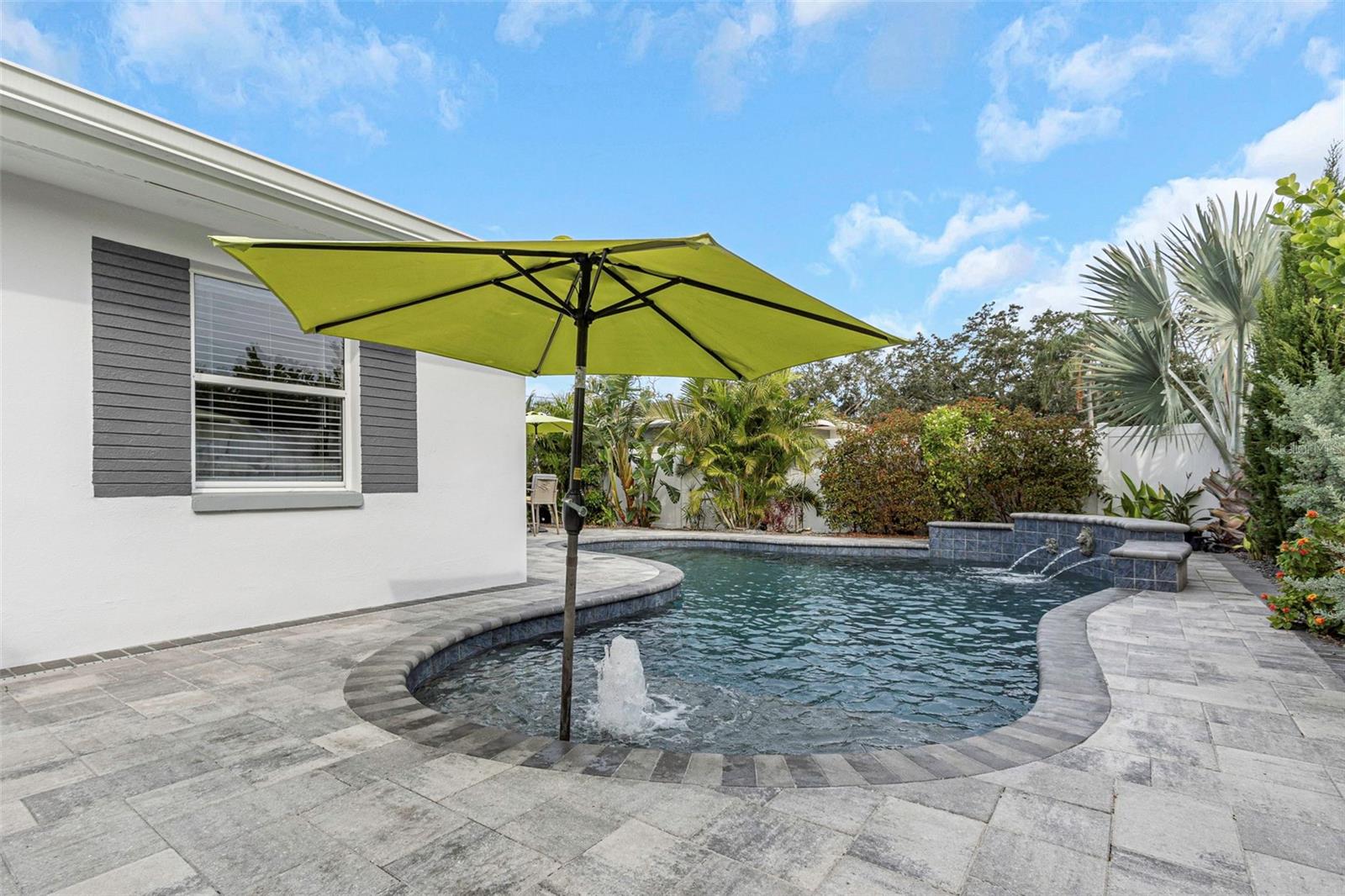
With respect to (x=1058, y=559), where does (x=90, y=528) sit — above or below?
above

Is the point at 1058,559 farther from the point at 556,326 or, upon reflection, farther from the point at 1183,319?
the point at 556,326

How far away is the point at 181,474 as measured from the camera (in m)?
4.48

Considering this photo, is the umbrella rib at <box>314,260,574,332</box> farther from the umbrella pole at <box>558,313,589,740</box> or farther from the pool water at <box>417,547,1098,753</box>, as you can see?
the pool water at <box>417,547,1098,753</box>

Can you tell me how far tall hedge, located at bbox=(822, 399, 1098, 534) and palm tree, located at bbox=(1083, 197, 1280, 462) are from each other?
992 mm

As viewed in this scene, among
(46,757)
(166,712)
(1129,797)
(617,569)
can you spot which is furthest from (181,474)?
(1129,797)

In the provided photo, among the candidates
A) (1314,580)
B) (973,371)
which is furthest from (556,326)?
(973,371)

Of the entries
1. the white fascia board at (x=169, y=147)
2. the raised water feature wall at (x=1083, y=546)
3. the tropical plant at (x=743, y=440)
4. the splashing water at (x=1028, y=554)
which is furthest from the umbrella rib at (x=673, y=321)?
the tropical plant at (x=743, y=440)

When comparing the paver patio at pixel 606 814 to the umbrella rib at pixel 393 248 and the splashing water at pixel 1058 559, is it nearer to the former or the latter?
the umbrella rib at pixel 393 248

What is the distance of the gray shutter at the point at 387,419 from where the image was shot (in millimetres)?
5520

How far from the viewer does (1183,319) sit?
9516mm

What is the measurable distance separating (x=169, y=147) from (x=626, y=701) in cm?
400

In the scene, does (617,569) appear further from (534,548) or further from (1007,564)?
(1007,564)

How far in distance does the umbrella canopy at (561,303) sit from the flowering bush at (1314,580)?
11.8ft

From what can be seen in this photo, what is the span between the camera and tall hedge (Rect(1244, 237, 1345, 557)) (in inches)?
257
